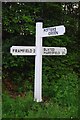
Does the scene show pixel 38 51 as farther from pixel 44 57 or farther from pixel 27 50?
pixel 44 57

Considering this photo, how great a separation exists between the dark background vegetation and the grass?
360mm

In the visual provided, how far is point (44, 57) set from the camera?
915 cm

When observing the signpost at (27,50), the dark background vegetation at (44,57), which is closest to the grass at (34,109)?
the dark background vegetation at (44,57)

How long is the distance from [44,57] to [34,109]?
3512 mm

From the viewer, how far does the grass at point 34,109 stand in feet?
17.8

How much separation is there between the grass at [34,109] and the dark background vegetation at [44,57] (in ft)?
1.18

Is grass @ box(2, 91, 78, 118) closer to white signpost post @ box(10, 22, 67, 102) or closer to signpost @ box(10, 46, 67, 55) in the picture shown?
white signpost post @ box(10, 22, 67, 102)

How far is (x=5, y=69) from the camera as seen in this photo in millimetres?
8961

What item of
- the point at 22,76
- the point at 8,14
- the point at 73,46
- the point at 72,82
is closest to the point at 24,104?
the point at 72,82

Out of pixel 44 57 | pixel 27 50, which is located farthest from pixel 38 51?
pixel 44 57

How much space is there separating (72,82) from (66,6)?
311 centimetres

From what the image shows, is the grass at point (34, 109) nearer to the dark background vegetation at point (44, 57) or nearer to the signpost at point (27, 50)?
the dark background vegetation at point (44, 57)

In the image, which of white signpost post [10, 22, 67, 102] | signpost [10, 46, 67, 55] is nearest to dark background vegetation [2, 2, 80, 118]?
white signpost post [10, 22, 67, 102]

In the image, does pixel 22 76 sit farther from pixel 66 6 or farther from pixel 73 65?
pixel 66 6
